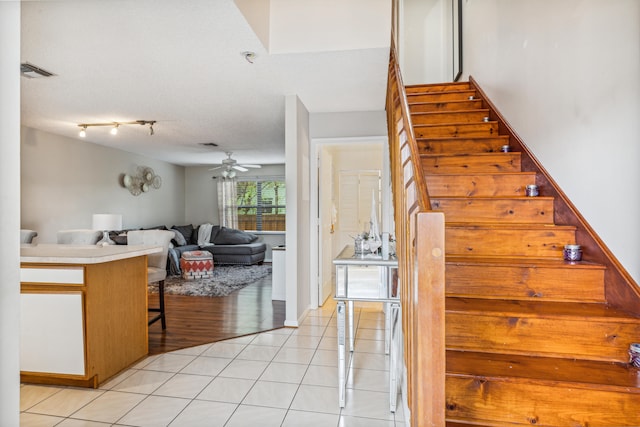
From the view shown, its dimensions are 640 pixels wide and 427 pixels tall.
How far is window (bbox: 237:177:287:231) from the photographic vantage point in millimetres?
8945

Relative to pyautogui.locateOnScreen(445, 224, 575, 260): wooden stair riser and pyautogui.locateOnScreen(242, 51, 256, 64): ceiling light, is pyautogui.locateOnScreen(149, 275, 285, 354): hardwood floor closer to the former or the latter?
pyautogui.locateOnScreen(445, 224, 575, 260): wooden stair riser

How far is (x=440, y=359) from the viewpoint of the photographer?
102cm

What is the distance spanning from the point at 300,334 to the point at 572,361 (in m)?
2.37

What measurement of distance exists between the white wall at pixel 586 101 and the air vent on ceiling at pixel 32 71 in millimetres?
4001

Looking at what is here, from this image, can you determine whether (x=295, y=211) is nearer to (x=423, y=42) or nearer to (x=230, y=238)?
(x=423, y=42)

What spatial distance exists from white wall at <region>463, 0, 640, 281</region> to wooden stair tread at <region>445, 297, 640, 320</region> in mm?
218

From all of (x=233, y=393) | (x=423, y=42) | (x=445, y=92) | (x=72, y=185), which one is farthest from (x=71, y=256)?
(x=423, y=42)

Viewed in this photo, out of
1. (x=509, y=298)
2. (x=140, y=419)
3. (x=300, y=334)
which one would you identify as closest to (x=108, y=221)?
(x=300, y=334)

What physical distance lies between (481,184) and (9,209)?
2.51 meters

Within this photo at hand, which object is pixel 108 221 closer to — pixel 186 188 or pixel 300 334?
pixel 300 334

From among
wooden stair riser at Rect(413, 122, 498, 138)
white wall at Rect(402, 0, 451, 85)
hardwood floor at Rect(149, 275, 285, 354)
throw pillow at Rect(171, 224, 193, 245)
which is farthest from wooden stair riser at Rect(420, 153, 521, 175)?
throw pillow at Rect(171, 224, 193, 245)

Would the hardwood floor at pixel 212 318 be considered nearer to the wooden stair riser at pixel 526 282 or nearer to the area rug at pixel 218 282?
the area rug at pixel 218 282

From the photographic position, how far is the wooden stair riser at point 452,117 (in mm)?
3443

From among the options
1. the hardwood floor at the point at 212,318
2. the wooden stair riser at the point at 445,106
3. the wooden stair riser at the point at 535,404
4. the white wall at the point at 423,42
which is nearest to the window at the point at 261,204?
the hardwood floor at the point at 212,318
